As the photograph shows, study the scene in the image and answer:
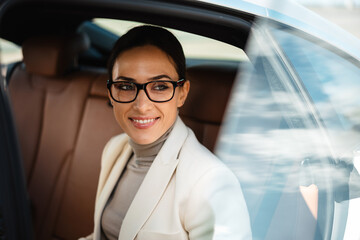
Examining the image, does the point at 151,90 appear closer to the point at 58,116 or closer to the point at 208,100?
the point at 208,100

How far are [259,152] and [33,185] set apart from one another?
1603 millimetres

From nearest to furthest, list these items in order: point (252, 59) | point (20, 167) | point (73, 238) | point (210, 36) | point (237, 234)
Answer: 1. point (237, 234)
2. point (252, 59)
3. point (210, 36)
4. point (20, 167)
5. point (73, 238)

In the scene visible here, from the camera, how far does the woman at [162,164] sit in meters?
1.17

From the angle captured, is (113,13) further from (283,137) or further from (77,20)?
(77,20)

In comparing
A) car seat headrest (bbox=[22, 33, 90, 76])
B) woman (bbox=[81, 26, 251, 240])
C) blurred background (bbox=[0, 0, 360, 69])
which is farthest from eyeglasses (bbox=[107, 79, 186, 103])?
car seat headrest (bbox=[22, 33, 90, 76])

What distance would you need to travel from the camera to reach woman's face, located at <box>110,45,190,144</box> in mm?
1317

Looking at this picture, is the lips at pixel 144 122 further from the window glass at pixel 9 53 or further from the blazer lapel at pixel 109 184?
the window glass at pixel 9 53

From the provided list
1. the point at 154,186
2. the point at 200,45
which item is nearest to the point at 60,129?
the point at 200,45

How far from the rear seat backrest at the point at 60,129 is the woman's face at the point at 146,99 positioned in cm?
76

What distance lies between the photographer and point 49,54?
2311mm

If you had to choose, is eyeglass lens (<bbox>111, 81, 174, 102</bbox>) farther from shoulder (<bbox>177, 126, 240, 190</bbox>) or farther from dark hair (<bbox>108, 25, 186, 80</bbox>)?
shoulder (<bbox>177, 126, 240, 190</bbox>)

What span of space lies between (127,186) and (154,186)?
0.25 m

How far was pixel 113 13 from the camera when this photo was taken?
4.91ft

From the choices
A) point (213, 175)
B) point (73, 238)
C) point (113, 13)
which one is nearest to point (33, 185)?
point (73, 238)
